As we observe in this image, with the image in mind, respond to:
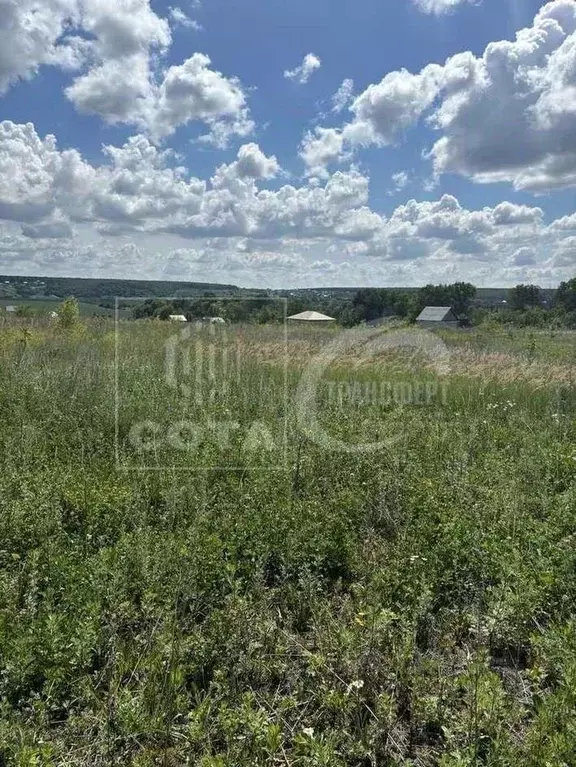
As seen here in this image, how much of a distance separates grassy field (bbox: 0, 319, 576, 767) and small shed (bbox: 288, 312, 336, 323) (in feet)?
47.0

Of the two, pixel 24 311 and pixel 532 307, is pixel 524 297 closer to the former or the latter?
pixel 532 307

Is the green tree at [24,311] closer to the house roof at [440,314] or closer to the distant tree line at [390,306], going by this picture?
the distant tree line at [390,306]

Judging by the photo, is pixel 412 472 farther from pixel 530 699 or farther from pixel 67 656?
pixel 67 656

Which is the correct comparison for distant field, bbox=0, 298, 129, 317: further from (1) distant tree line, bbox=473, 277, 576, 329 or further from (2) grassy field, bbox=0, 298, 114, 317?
(1) distant tree line, bbox=473, 277, 576, 329

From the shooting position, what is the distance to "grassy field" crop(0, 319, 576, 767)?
185 cm

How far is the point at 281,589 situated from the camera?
262 cm

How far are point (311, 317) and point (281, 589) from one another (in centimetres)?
1982

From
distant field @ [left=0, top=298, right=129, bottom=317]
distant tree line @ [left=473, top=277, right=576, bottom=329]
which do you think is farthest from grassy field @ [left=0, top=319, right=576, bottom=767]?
distant tree line @ [left=473, top=277, right=576, bottom=329]

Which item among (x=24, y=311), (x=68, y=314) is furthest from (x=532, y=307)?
(x=24, y=311)

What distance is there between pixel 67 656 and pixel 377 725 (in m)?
1.24

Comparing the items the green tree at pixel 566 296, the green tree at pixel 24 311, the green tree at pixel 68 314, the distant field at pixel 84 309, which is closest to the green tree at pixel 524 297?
the green tree at pixel 566 296

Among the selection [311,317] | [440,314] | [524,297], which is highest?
[524,297]

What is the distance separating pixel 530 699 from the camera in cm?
207

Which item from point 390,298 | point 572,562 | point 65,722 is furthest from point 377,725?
point 390,298
